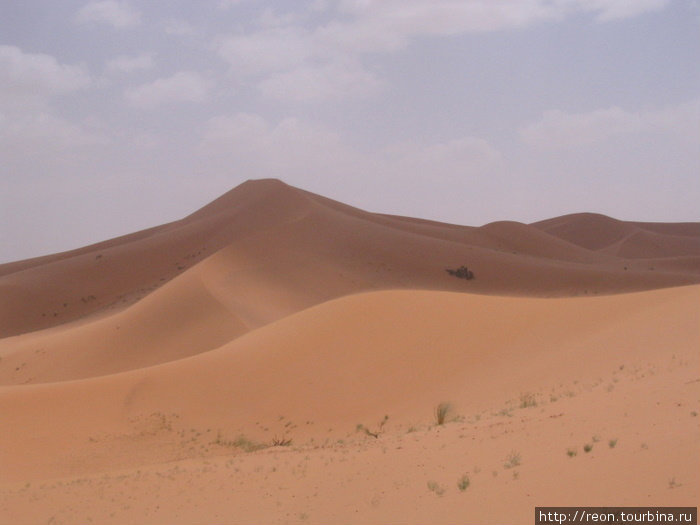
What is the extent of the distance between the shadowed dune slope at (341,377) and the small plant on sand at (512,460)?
4.53 m

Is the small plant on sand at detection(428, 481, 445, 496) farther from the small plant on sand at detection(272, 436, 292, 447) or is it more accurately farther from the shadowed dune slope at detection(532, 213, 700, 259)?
the shadowed dune slope at detection(532, 213, 700, 259)

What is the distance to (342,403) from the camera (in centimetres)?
1502

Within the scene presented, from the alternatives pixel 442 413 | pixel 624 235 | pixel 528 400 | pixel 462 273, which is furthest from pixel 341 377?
pixel 624 235

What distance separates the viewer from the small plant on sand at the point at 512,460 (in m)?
7.10

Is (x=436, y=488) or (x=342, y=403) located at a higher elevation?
(x=436, y=488)

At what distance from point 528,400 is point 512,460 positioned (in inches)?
167

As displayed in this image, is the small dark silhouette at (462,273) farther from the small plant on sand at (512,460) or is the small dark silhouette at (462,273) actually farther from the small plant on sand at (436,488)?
the small plant on sand at (436,488)

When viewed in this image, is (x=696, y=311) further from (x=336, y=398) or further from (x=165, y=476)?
(x=165, y=476)

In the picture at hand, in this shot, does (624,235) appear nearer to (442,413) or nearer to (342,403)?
(342,403)

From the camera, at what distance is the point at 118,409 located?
15.2m

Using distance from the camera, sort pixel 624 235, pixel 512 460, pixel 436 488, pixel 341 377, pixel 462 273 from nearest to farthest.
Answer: pixel 436 488, pixel 512 460, pixel 341 377, pixel 462 273, pixel 624 235

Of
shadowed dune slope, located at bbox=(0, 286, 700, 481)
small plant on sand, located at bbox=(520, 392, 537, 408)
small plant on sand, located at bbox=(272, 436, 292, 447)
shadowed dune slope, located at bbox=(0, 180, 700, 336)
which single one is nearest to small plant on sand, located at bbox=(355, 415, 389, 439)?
shadowed dune slope, located at bbox=(0, 286, 700, 481)

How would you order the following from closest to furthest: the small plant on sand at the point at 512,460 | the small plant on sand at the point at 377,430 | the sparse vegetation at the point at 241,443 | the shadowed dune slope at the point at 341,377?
the small plant on sand at the point at 512,460, the small plant on sand at the point at 377,430, the sparse vegetation at the point at 241,443, the shadowed dune slope at the point at 341,377

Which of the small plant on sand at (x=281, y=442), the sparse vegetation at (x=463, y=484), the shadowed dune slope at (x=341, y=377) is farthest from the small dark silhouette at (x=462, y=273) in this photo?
the sparse vegetation at (x=463, y=484)
